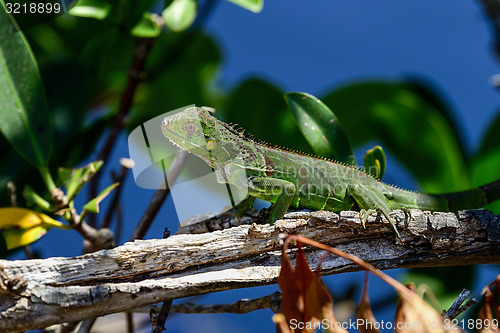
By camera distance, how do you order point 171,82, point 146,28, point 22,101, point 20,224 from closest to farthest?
point 20,224 → point 22,101 → point 146,28 → point 171,82

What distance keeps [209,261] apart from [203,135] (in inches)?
19.5

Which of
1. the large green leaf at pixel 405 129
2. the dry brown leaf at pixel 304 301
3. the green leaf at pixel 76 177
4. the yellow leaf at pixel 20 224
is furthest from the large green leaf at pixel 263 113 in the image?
the dry brown leaf at pixel 304 301

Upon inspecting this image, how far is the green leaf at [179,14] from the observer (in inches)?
79.4

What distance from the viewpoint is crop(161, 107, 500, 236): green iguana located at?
5.56 ft

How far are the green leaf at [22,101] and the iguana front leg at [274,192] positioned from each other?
815 millimetres

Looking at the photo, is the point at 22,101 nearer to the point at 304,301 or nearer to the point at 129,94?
the point at 129,94

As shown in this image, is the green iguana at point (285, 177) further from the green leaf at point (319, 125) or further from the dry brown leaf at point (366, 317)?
the dry brown leaf at point (366, 317)

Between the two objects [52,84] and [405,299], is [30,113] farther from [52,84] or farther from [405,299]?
[405,299]

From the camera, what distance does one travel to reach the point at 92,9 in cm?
193

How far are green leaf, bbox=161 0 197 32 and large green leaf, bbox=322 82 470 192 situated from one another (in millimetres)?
813

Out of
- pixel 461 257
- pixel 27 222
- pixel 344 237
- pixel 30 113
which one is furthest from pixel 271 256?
pixel 30 113

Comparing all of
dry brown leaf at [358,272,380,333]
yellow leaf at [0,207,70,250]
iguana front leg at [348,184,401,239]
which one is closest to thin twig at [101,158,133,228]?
yellow leaf at [0,207,70,250]

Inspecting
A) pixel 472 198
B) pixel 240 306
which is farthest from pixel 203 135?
pixel 472 198

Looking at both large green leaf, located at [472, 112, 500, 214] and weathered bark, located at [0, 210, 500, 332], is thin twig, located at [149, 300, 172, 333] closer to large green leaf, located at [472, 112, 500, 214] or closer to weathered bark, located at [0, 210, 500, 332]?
weathered bark, located at [0, 210, 500, 332]
